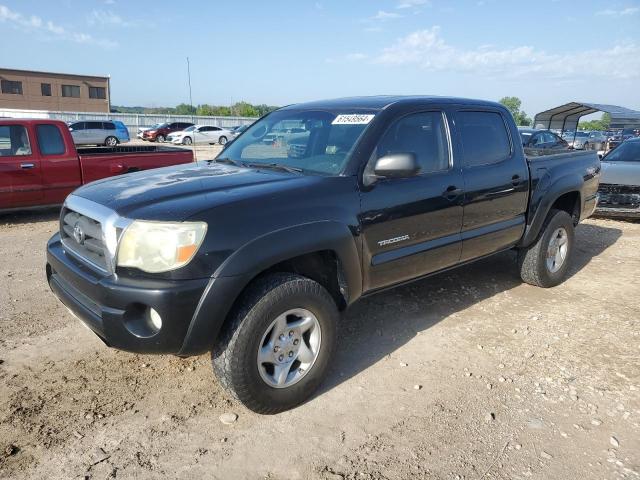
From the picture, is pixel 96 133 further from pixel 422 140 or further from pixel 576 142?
pixel 422 140

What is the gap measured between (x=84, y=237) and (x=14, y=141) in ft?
19.7

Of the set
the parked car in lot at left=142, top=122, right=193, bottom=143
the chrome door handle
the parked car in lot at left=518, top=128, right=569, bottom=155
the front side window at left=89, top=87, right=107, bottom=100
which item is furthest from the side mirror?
the front side window at left=89, top=87, right=107, bottom=100

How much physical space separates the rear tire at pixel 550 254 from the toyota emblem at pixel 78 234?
4048mm

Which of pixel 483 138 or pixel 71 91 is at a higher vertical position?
pixel 71 91

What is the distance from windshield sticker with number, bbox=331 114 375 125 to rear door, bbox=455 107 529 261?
93 centimetres

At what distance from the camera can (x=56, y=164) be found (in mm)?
7965

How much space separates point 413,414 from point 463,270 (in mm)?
3089

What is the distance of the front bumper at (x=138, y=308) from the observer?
250 centimetres

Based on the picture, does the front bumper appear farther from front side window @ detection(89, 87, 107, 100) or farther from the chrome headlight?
front side window @ detection(89, 87, 107, 100)

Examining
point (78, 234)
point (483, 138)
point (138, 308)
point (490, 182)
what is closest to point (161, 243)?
point (138, 308)

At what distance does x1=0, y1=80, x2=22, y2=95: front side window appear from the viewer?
181 feet

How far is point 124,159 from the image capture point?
27.7 ft

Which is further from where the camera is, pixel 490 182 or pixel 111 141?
pixel 111 141

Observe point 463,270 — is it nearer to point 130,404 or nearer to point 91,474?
point 130,404
